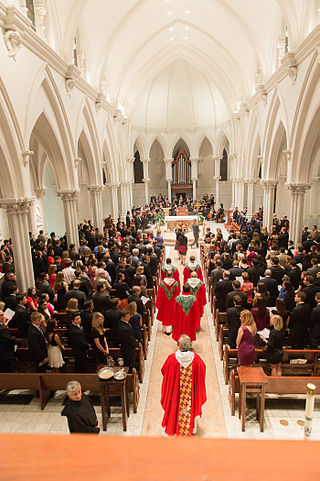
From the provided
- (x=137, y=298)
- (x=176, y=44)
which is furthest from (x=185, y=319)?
(x=176, y=44)

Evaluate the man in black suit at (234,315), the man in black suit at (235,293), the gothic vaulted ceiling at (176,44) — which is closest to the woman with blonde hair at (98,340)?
the man in black suit at (234,315)

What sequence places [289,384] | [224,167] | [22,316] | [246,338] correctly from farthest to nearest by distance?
[224,167]
[22,316]
[246,338]
[289,384]

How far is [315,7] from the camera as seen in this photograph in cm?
1164

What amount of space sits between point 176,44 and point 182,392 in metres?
27.6

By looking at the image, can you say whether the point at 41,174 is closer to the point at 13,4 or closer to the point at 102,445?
the point at 13,4

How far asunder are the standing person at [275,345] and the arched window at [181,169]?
31277 mm

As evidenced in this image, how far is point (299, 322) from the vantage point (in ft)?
20.6

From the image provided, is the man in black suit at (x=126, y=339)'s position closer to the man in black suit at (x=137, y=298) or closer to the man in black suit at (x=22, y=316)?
the man in black suit at (x=137, y=298)

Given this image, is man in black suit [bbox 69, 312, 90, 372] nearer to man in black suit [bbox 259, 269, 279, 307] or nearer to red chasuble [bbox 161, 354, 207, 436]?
red chasuble [bbox 161, 354, 207, 436]

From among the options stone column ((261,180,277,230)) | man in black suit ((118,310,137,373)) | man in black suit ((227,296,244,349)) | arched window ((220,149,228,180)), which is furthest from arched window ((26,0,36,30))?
arched window ((220,149,228,180))

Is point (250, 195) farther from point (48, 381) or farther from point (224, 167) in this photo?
point (48, 381)

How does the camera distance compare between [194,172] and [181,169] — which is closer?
[194,172]

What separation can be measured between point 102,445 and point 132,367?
5679 millimetres

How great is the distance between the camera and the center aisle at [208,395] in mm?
5406
